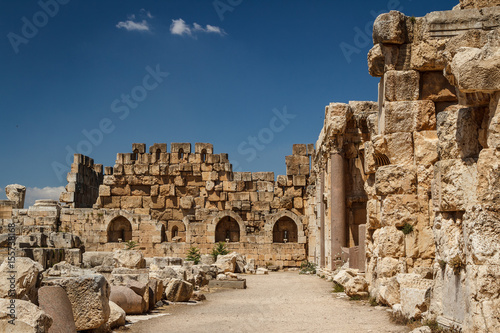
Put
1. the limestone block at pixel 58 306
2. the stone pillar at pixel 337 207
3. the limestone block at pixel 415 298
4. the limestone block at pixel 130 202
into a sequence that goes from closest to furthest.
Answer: the limestone block at pixel 58 306
the limestone block at pixel 415 298
the stone pillar at pixel 337 207
the limestone block at pixel 130 202

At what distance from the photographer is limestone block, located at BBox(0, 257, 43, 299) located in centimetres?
601

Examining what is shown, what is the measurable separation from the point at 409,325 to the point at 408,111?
4.17 metres

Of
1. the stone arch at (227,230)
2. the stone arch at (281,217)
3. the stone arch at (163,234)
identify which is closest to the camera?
the stone arch at (281,217)

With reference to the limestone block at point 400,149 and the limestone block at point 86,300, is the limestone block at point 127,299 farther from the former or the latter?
the limestone block at point 400,149

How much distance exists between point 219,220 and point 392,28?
15.8 m

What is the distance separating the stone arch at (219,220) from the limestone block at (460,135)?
59.3 ft

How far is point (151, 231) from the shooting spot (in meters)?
24.3

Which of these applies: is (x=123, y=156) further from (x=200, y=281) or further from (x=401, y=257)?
(x=401, y=257)

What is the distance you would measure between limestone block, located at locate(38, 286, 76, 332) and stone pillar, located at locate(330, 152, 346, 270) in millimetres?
10955

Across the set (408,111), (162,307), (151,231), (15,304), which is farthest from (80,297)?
(151,231)

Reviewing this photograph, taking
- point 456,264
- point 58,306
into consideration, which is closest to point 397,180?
point 456,264

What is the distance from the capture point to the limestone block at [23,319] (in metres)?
5.01

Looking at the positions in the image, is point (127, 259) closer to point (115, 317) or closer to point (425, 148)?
Answer: point (115, 317)

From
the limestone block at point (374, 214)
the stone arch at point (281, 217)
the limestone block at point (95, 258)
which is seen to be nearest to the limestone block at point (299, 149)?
the stone arch at point (281, 217)
